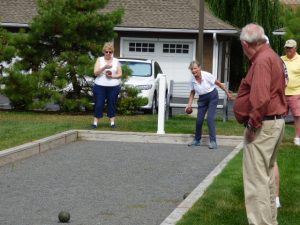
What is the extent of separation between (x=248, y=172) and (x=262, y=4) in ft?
94.9

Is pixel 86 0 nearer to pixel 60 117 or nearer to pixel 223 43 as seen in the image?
pixel 60 117

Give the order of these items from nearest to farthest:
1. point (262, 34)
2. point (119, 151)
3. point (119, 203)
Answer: point (262, 34)
point (119, 203)
point (119, 151)

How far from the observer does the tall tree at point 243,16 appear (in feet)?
114

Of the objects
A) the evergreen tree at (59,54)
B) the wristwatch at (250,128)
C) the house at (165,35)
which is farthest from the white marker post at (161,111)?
the house at (165,35)

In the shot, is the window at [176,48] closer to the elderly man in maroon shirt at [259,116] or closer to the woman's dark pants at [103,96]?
the woman's dark pants at [103,96]

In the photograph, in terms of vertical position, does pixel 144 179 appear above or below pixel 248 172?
below

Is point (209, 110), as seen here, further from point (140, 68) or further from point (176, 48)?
point (176, 48)

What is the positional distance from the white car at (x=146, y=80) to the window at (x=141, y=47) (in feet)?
29.6

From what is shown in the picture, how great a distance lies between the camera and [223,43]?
33.2 m

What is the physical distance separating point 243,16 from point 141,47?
619 centimetres

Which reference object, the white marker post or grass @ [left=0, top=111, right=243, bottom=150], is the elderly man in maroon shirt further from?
the white marker post

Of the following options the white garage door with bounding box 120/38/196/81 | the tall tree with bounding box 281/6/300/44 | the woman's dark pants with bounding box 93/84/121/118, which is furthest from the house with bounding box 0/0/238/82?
the woman's dark pants with bounding box 93/84/121/118

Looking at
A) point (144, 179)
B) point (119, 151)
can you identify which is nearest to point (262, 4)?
point (119, 151)

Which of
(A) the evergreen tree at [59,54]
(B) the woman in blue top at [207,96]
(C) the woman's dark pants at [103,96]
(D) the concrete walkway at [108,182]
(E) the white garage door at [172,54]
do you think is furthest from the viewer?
(E) the white garage door at [172,54]
